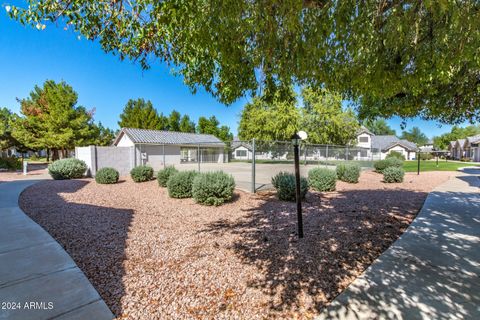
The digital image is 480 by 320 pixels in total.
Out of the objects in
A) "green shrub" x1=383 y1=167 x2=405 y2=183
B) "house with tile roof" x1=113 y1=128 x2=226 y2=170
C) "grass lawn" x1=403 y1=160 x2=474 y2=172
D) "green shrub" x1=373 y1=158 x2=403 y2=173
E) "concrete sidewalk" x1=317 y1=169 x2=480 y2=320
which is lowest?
"concrete sidewalk" x1=317 y1=169 x2=480 y2=320

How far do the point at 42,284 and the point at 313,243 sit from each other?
370cm

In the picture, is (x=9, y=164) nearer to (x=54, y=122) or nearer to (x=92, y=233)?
(x=54, y=122)

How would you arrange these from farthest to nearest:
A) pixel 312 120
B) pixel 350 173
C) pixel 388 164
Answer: pixel 312 120
pixel 388 164
pixel 350 173

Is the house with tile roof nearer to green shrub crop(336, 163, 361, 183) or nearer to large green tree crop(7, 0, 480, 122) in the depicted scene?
green shrub crop(336, 163, 361, 183)

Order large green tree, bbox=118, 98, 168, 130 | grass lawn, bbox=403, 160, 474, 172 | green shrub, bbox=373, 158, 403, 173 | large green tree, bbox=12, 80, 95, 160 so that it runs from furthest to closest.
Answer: large green tree, bbox=118, 98, 168, 130 < large green tree, bbox=12, 80, 95, 160 < grass lawn, bbox=403, 160, 474, 172 < green shrub, bbox=373, 158, 403, 173

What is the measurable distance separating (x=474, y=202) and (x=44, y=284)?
34.2 feet

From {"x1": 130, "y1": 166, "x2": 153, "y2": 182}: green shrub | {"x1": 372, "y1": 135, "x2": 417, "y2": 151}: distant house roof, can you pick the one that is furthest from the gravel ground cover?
{"x1": 372, "y1": 135, "x2": 417, "y2": 151}: distant house roof

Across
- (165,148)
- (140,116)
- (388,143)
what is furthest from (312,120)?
(388,143)

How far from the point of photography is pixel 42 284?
269cm

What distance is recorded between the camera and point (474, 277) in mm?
3057

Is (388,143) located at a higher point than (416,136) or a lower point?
lower

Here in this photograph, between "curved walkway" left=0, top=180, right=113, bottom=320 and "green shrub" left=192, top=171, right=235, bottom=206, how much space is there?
11.8ft

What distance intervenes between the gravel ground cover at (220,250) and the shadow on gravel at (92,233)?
0.06ft

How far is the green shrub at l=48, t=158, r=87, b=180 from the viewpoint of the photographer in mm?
12241
